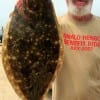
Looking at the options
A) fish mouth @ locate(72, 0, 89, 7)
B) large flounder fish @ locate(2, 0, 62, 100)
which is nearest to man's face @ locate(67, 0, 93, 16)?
fish mouth @ locate(72, 0, 89, 7)

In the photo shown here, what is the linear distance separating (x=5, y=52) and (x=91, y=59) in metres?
0.51

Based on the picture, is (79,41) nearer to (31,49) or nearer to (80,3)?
(80,3)

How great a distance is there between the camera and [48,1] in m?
1.04

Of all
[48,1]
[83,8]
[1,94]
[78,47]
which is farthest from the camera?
[1,94]

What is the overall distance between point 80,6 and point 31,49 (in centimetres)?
36

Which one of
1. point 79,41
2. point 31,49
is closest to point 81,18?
point 79,41

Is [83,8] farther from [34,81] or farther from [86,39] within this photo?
[34,81]

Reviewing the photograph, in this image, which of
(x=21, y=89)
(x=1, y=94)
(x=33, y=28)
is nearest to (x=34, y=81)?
(x=21, y=89)

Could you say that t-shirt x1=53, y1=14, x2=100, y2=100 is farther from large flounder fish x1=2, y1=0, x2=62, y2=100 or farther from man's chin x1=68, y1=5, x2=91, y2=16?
large flounder fish x1=2, y1=0, x2=62, y2=100

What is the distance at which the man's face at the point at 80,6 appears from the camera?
1.35m

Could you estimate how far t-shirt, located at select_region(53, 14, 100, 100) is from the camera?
1440 mm

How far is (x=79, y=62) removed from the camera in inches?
57.2

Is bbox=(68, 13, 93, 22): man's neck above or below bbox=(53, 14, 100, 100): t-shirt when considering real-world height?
above

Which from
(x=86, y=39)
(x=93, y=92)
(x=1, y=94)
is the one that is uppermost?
(x=86, y=39)
